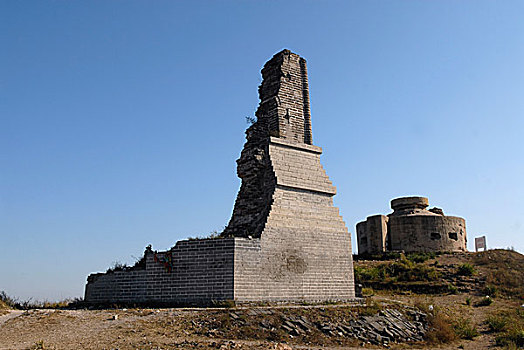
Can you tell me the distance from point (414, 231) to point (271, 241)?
18130 mm

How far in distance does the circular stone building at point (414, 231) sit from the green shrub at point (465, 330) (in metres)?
14.0

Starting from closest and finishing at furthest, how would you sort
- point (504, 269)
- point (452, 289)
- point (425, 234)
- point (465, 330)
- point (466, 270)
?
point (465, 330) < point (452, 289) < point (466, 270) < point (504, 269) < point (425, 234)

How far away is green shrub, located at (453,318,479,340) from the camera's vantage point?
14000mm

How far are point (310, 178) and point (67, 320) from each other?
914 cm

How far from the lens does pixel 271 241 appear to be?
13.9 meters

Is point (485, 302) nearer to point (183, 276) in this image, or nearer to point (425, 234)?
point (425, 234)

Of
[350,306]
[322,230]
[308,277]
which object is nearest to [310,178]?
[322,230]

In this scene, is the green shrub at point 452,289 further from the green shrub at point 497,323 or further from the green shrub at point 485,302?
the green shrub at point 497,323

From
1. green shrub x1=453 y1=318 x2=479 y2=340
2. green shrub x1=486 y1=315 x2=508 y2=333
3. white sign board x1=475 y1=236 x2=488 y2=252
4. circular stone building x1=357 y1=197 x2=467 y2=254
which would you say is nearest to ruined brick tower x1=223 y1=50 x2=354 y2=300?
green shrub x1=453 y1=318 x2=479 y2=340

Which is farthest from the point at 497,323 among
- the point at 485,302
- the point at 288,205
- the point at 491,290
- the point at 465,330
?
the point at 288,205

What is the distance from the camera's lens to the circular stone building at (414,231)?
29.0 m

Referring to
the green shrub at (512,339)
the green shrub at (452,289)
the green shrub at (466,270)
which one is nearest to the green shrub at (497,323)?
the green shrub at (512,339)

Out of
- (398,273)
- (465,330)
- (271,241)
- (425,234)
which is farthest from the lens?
(425,234)

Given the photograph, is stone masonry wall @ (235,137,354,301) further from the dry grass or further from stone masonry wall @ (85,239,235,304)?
the dry grass
